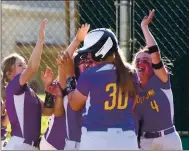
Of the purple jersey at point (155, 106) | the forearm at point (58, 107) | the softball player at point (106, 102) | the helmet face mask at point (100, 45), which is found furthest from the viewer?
the purple jersey at point (155, 106)

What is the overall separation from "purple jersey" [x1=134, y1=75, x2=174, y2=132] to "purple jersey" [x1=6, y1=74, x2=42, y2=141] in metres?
1.02

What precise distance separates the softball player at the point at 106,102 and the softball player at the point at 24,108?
781 millimetres

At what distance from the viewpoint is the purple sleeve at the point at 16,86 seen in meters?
5.36

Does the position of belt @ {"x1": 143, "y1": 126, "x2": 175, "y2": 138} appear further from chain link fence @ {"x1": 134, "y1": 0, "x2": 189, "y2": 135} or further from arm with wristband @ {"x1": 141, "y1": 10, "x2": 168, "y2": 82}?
chain link fence @ {"x1": 134, "y1": 0, "x2": 189, "y2": 135}

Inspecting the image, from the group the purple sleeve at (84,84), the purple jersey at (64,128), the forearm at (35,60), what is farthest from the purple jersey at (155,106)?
the purple sleeve at (84,84)

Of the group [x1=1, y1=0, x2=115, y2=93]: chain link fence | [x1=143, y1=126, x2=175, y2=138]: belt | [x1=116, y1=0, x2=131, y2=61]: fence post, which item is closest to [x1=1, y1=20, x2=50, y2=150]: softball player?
[x1=143, y1=126, x2=175, y2=138]: belt

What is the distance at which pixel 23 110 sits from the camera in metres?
5.46

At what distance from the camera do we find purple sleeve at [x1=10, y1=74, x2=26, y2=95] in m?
5.36

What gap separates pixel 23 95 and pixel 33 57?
1.17 ft

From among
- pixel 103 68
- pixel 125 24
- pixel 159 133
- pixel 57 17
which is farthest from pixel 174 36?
pixel 57 17

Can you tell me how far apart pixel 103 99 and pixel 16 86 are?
3.48 feet

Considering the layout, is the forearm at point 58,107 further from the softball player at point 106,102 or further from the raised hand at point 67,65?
the softball player at point 106,102

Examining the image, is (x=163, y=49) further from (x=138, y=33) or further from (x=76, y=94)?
(x=76, y=94)

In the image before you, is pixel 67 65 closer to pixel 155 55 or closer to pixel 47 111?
pixel 47 111
